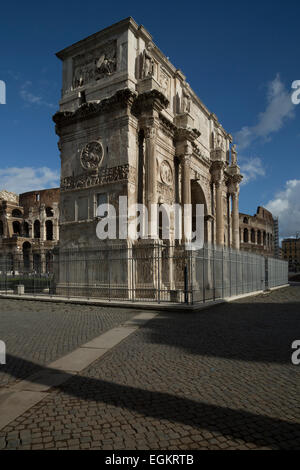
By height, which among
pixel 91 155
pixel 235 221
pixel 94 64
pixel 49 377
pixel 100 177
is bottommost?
pixel 49 377

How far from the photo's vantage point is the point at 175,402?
12.5ft

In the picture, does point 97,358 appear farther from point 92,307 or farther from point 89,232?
point 89,232

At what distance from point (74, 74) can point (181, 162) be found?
7730mm

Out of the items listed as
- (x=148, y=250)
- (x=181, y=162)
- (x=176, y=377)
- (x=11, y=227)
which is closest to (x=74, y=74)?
(x=181, y=162)

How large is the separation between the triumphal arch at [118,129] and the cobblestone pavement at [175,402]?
372 inches

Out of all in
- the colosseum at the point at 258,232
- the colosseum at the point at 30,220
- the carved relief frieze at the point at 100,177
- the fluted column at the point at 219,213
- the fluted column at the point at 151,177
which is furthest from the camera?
the colosseum at the point at 258,232

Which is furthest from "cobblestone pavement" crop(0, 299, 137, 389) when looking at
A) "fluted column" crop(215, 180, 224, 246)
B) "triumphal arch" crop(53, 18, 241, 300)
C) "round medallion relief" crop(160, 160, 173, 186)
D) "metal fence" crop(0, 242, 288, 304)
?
"fluted column" crop(215, 180, 224, 246)

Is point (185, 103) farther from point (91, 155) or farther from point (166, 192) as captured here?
point (91, 155)

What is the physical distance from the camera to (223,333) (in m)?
7.66

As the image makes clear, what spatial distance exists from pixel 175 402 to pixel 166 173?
15583mm

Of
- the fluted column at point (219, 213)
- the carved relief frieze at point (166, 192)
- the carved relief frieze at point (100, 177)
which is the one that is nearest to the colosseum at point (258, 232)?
the fluted column at point (219, 213)

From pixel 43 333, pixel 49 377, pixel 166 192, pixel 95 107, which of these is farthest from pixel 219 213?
pixel 49 377

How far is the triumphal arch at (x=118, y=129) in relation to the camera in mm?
15883

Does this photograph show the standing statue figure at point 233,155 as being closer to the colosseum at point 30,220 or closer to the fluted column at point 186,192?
the fluted column at point 186,192
